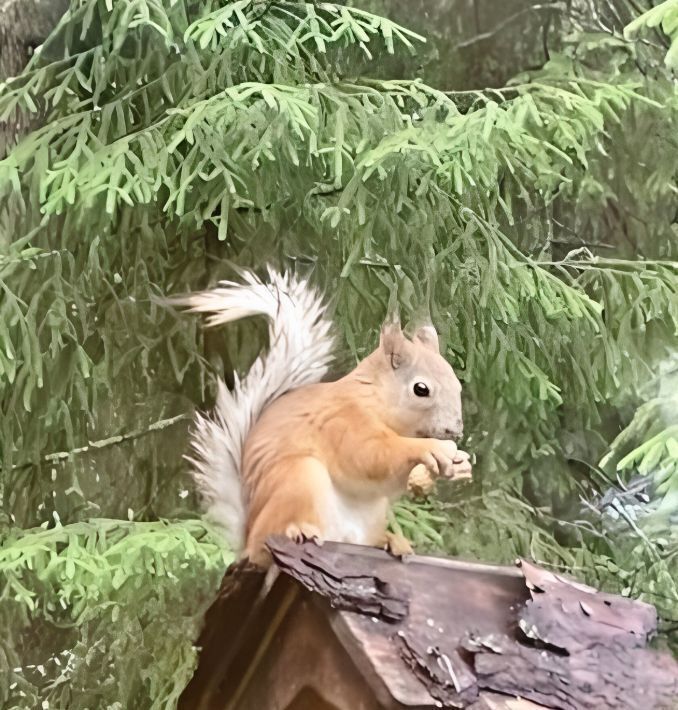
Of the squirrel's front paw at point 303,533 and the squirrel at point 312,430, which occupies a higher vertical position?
the squirrel at point 312,430

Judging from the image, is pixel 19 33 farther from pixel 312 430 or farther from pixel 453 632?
pixel 453 632

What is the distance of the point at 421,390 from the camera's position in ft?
3.16

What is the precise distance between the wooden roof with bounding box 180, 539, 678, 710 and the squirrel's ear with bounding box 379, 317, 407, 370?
0.72 feet

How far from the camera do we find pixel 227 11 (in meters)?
1.08

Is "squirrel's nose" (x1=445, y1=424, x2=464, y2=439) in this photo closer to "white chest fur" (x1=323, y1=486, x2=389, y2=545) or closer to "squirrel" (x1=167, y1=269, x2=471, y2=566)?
"squirrel" (x1=167, y1=269, x2=471, y2=566)

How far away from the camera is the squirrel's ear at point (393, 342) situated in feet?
3.22

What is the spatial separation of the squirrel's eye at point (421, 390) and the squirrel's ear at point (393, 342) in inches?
1.3

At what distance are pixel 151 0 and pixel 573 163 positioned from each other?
0.58 metres

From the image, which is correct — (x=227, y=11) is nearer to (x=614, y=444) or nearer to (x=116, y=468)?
(x=116, y=468)

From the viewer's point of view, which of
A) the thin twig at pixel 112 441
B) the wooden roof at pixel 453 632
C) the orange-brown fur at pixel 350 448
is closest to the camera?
the wooden roof at pixel 453 632

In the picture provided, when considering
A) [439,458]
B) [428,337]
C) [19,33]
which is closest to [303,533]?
[439,458]

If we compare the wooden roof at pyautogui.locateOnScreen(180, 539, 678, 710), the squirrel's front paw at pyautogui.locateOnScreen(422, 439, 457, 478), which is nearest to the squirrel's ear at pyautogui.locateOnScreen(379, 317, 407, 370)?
the squirrel's front paw at pyautogui.locateOnScreen(422, 439, 457, 478)

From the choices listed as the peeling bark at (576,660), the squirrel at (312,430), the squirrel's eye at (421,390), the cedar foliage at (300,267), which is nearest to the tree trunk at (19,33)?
the cedar foliage at (300,267)

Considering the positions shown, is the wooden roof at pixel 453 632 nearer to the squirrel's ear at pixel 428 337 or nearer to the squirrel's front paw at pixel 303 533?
the squirrel's front paw at pixel 303 533
